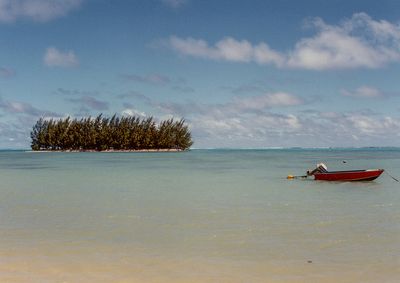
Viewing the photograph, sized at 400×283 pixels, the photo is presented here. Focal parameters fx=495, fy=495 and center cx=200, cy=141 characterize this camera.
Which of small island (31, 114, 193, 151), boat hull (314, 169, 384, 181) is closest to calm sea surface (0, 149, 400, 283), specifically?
boat hull (314, 169, 384, 181)

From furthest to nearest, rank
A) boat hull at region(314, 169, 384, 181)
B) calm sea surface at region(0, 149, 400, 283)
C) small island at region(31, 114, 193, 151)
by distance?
small island at region(31, 114, 193, 151), boat hull at region(314, 169, 384, 181), calm sea surface at region(0, 149, 400, 283)

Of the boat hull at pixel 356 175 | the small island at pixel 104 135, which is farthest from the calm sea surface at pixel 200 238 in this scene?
the small island at pixel 104 135

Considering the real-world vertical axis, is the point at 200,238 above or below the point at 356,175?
below

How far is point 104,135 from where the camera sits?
174m

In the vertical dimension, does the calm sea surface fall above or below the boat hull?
below

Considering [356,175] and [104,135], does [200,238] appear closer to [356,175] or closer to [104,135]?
[356,175]

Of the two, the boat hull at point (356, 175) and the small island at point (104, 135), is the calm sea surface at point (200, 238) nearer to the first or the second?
the boat hull at point (356, 175)

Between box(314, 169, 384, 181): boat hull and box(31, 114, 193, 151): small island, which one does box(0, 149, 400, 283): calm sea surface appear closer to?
box(314, 169, 384, 181): boat hull

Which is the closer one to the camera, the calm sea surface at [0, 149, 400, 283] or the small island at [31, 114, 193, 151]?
the calm sea surface at [0, 149, 400, 283]

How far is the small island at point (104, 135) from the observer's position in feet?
575

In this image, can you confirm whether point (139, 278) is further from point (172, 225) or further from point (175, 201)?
point (175, 201)

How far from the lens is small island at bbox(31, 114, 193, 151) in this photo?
175 m

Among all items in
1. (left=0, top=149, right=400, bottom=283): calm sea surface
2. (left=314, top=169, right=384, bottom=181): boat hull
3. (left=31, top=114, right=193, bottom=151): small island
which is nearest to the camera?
(left=0, top=149, right=400, bottom=283): calm sea surface

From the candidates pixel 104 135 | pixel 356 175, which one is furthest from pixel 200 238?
pixel 104 135
